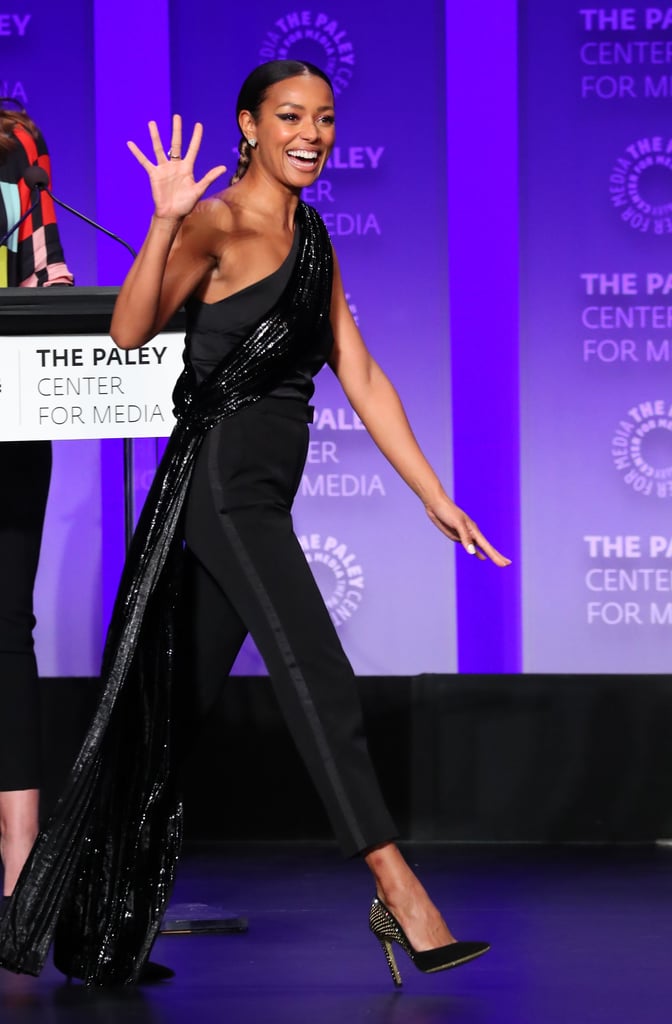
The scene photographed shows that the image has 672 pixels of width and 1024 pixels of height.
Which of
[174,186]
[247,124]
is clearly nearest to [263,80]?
[247,124]

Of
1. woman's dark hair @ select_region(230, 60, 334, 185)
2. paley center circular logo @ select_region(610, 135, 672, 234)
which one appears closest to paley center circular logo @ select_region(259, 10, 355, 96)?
paley center circular logo @ select_region(610, 135, 672, 234)

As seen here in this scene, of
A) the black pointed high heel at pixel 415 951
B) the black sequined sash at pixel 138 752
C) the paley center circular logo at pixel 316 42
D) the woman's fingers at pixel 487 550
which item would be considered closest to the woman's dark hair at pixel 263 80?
the black sequined sash at pixel 138 752

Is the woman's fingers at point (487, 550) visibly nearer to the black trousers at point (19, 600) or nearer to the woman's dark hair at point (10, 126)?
the black trousers at point (19, 600)

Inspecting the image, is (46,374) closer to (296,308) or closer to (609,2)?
(296,308)

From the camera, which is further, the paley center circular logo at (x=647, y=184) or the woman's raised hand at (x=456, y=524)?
the paley center circular logo at (x=647, y=184)

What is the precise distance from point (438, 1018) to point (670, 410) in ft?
7.94

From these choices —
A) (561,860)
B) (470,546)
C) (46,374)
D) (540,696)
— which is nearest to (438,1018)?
(470,546)

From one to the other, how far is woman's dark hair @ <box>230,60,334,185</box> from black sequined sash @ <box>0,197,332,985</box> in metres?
0.14

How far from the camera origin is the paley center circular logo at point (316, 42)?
4.27 m

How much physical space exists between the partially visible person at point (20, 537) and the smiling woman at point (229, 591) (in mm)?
497

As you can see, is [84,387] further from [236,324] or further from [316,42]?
[316,42]

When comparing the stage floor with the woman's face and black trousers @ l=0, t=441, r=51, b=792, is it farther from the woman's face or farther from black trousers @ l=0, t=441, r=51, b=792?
the woman's face

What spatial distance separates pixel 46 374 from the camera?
8.84 feet

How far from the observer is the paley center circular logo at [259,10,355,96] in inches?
168
